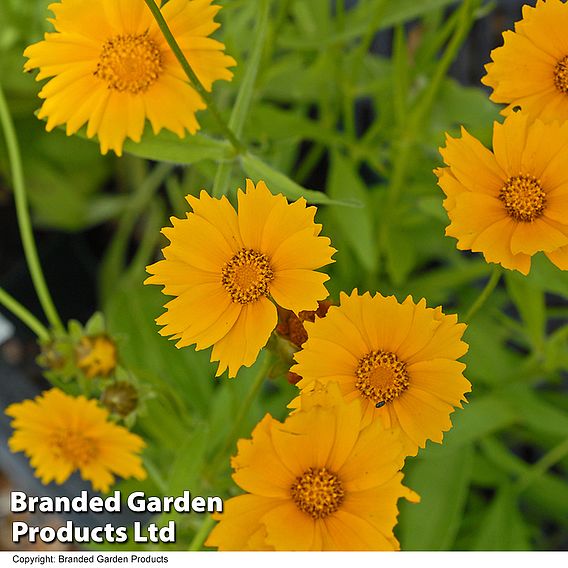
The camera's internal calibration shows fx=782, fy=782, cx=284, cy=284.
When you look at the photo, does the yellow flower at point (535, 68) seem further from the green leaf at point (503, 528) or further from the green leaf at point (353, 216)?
the green leaf at point (503, 528)

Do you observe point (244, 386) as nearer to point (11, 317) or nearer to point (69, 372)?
point (69, 372)

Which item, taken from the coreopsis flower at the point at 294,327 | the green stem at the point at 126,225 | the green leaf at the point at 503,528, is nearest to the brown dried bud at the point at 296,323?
the coreopsis flower at the point at 294,327

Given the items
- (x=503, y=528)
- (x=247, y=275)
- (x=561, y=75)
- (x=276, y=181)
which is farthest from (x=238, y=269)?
(x=503, y=528)

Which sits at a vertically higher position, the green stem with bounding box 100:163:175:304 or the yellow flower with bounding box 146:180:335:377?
the green stem with bounding box 100:163:175:304

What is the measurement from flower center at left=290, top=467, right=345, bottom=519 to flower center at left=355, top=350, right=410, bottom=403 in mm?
51

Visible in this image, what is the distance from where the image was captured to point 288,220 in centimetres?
42

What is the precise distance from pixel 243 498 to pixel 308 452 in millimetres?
43

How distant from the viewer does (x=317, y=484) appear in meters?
0.43

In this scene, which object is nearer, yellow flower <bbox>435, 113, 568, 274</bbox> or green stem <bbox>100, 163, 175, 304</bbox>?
yellow flower <bbox>435, 113, 568, 274</bbox>

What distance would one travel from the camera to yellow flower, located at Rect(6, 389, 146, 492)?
0.60 m

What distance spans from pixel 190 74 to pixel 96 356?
24cm

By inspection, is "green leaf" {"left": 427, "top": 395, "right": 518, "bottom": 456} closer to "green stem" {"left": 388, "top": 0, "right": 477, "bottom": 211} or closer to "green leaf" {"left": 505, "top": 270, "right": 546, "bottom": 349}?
"green leaf" {"left": 505, "top": 270, "right": 546, "bottom": 349}

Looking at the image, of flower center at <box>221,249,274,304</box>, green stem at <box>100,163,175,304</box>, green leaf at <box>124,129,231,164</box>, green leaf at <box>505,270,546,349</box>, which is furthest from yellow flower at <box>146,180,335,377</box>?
green stem at <box>100,163,175,304</box>

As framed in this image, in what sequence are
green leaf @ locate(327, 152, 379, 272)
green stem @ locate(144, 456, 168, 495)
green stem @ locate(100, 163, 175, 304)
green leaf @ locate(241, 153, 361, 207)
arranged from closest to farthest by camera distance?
green leaf @ locate(241, 153, 361, 207) → green stem @ locate(144, 456, 168, 495) → green leaf @ locate(327, 152, 379, 272) → green stem @ locate(100, 163, 175, 304)
